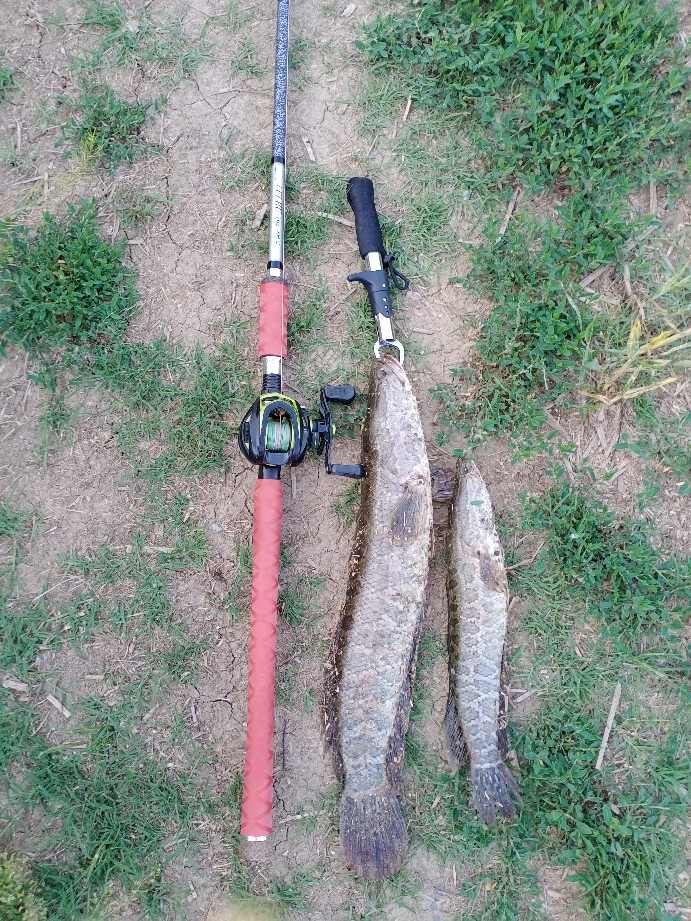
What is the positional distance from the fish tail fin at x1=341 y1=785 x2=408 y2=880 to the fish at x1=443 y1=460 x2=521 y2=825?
59cm

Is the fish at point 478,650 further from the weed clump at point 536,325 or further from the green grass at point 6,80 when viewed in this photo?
the green grass at point 6,80

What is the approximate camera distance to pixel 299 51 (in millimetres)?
4918

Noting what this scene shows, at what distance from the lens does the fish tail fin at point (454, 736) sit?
439 centimetres

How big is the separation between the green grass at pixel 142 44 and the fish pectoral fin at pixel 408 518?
3758mm

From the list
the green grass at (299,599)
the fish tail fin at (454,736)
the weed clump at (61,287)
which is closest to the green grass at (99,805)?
the green grass at (299,599)

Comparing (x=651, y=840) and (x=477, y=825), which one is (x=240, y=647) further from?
(x=651, y=840)

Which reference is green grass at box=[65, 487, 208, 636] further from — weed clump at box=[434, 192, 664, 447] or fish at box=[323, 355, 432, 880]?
weed clump at box=[434, 192, 664, 447]

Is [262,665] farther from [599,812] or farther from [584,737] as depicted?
[599,812]

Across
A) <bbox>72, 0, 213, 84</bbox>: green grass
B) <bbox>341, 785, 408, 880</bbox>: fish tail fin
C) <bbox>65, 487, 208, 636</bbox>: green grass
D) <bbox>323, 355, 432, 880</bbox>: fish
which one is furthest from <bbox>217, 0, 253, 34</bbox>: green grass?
<bbox>341, 785, 408, 880</bbox>: fish tail fin

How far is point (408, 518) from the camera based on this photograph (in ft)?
13.8

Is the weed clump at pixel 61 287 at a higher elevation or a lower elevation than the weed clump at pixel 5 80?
lower

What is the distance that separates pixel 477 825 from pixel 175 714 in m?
2.31

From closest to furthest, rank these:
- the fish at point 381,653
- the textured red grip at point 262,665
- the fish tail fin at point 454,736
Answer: the textured red grip at point 262,665, the fish at point 381,653, the fish tail fin at point 454,736

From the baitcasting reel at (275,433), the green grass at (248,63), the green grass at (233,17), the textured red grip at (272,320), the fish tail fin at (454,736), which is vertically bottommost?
the fish tail fin at (454,736)
